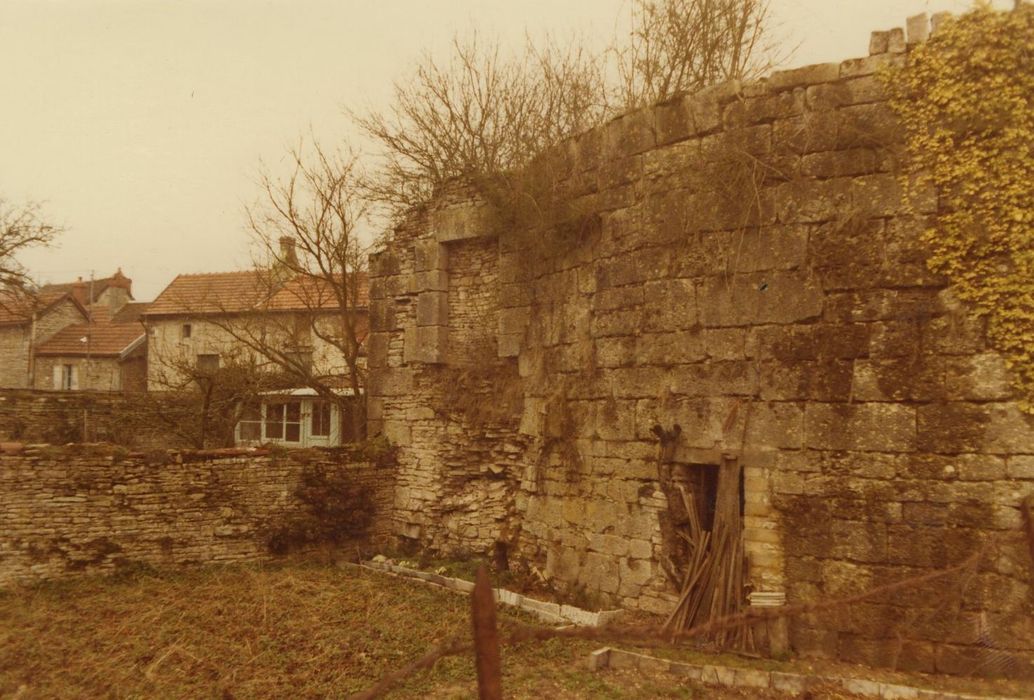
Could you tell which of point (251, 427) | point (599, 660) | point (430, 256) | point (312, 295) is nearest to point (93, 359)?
point (312, 295)

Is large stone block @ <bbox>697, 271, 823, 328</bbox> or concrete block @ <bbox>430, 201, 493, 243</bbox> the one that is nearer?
large stone block @ <bbox>697, 271, 823, 328</bbox>

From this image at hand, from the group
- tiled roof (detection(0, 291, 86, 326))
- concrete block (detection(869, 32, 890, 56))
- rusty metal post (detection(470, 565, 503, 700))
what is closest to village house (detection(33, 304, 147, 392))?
tiled roof (detection(0, 291, 86, 326))

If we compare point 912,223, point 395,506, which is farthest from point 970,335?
point 395,506

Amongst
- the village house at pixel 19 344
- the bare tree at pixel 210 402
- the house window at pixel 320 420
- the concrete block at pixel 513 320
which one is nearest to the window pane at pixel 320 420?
the house window at pixel 320 420

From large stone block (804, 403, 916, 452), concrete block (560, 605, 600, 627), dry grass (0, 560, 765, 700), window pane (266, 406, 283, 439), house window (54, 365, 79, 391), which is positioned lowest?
dry grass (0, 560, 765, 700)

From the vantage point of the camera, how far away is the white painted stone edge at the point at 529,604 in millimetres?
7516

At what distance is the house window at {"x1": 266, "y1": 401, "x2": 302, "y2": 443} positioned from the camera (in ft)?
58.4

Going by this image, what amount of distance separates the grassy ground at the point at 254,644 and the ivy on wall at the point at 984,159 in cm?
332

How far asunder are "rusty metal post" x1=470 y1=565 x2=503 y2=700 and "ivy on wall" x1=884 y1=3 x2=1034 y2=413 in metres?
4.95

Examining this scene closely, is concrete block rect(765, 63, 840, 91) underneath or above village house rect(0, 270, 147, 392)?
above

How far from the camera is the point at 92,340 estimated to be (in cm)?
3033

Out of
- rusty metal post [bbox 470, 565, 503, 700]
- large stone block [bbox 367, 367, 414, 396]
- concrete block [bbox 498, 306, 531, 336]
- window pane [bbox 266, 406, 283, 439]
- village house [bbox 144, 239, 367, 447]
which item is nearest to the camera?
rusty metal post [bbox 470, 565, 503, 700]

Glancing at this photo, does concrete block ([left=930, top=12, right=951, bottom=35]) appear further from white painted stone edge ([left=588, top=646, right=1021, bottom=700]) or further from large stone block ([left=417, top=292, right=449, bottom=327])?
large stone block ([left=417, top=292, right=449, bottom=327])

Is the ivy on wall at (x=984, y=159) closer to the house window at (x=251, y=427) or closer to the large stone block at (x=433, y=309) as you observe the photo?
the large stone block at (x=433, y=309)
